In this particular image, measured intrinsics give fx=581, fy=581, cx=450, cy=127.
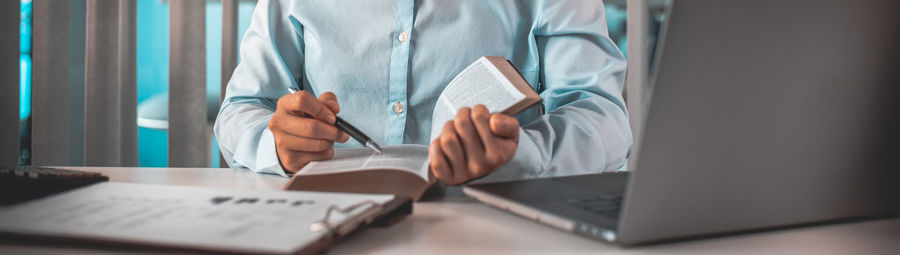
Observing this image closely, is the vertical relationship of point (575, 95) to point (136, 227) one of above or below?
above

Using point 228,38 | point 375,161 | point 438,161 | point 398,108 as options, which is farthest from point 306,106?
point 228,38

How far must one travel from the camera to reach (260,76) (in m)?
1.26

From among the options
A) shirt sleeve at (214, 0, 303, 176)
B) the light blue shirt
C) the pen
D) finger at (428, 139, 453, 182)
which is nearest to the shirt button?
the light blue shirt

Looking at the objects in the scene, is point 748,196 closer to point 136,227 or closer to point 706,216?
point 706,216

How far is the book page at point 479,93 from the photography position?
2.64ft

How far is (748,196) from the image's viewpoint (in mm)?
448

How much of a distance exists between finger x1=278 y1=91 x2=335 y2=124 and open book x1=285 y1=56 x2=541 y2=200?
0.22 ft

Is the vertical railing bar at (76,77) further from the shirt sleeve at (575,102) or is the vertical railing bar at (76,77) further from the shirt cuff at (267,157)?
the shirt sleeve at (575,102)

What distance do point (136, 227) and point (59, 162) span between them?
206 cm

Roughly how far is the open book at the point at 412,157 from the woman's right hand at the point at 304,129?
3 cm

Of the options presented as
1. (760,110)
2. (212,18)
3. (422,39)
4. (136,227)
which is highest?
(212,18)

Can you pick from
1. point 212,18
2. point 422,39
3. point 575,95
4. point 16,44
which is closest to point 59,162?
point 16,44

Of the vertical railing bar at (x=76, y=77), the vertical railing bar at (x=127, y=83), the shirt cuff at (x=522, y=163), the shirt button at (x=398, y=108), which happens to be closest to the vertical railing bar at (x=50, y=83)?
the vertical railing bar at (x=76, y=77)

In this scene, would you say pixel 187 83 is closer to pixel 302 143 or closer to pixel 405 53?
A: pixel 405 53
